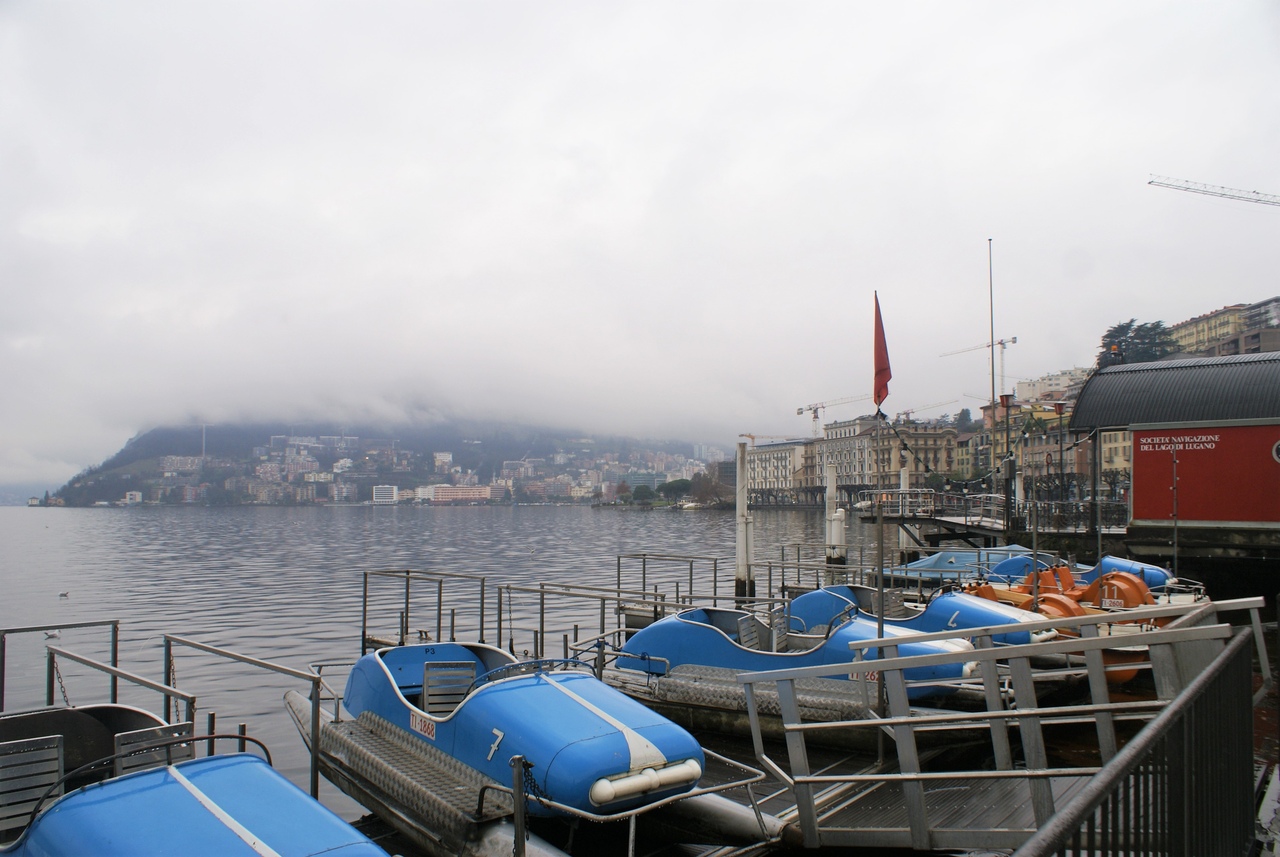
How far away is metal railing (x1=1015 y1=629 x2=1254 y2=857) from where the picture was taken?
2527 mm

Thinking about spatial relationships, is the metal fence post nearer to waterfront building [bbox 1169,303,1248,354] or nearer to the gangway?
the gangway

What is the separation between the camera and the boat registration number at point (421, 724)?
932cm

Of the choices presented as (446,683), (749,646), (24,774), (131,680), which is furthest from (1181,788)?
(749,646)

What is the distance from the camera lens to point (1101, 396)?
3038 centimetres

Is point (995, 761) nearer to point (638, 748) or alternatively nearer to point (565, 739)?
point (638, 748)

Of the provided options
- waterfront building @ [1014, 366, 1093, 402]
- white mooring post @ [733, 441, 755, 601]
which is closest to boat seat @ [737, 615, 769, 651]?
white mooring post @ [733, 441, 755, 601]

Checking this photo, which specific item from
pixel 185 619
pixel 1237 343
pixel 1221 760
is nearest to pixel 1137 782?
pixel 1221 760

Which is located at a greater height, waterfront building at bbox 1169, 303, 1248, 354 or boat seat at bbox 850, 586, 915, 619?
waterfront building at bbox 1169, 303, 1248, 354

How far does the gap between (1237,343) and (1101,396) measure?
4486 inches

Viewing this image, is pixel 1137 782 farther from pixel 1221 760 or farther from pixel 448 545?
pixel 448 545

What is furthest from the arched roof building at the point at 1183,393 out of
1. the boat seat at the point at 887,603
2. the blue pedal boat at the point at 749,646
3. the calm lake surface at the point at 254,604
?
the blue pedal boat at the point at 749,646

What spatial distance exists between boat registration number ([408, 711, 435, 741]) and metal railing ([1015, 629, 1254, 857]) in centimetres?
694

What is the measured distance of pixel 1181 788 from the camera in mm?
3500

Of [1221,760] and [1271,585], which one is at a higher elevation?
[1221,760]
